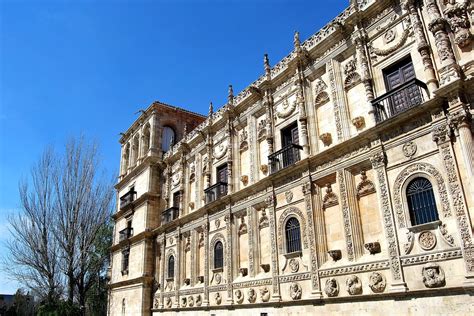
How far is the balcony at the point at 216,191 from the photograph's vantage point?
1644cm

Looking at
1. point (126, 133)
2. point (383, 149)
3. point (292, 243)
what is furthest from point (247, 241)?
point (126, 133)

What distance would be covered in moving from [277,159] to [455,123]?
611cm

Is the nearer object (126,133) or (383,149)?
(383,149)

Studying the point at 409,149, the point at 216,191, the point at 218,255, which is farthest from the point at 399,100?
the point at 218,255

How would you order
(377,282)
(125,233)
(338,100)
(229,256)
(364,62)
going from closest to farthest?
(377,282) → (364,62) → (338,100) → (229,256) → (125,233)

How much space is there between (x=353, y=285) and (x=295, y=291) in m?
2.19

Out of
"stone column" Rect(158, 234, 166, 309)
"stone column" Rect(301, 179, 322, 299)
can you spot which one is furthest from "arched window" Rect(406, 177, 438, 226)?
"stone column" Rect(158, 234, 166, 309)

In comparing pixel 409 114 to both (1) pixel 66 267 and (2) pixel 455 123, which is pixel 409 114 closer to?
(2) pixel 455 123

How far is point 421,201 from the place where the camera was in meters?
9.15

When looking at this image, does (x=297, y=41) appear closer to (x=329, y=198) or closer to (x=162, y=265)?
(x=329, y=198)

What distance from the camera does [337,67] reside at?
12445mm

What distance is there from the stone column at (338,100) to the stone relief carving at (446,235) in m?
3.84

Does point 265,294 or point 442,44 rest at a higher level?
point 442,44

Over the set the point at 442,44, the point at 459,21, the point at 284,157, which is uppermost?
the point at 459,21
